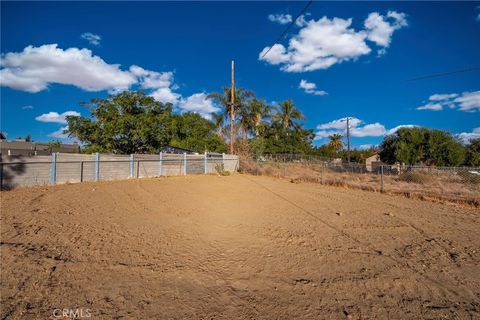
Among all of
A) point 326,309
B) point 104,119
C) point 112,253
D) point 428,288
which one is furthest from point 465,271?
point 104,119

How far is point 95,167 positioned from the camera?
15.1 meters

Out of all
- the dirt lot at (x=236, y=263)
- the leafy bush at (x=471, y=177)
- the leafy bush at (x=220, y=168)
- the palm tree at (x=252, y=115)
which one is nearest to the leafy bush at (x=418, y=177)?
the leafy bush at (x=471, y=177)

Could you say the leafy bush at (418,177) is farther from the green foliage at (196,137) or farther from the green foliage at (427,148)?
the green foliage at (196,137)

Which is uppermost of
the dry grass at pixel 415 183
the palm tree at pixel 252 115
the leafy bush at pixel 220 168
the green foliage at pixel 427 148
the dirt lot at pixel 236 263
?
the palm tree at pixel 252 115

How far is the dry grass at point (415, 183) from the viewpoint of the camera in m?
11.1

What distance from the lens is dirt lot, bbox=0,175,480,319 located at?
9.80ft

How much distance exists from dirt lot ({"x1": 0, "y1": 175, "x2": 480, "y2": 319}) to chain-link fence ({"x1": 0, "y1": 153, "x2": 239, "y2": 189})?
15.1 ft

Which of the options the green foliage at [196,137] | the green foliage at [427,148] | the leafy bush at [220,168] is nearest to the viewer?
the leafy bush at [220,168]

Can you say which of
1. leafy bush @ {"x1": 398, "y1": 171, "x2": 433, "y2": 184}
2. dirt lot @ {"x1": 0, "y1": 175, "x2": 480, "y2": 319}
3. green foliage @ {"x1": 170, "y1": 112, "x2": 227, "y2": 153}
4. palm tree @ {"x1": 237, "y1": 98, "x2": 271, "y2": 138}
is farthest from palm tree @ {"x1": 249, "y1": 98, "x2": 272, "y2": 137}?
dirt lot @ {"x1": 0, "y1": 175, "x2": 480, "y2": 319}

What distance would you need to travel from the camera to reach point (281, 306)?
301 cm

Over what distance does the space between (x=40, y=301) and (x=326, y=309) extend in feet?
11.0

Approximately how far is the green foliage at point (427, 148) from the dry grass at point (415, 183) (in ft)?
38.2

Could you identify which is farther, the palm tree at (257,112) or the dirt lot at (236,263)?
the palm tree at (257,112)

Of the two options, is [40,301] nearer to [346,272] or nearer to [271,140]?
[346,272]
